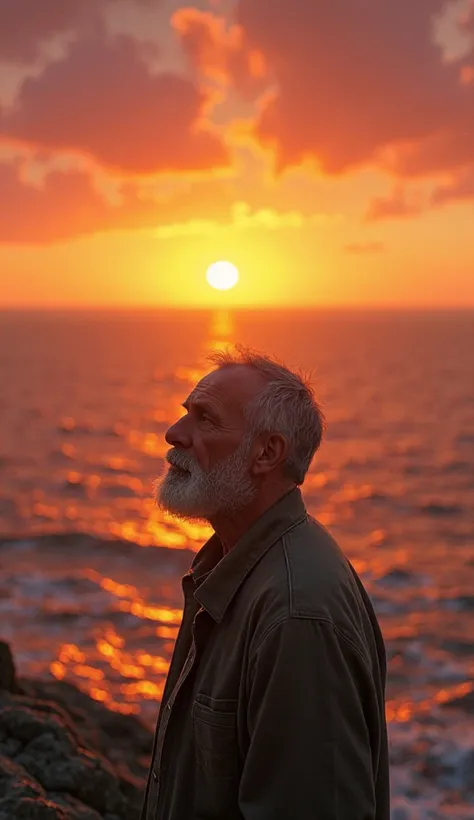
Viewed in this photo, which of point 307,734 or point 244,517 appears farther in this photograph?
point 244,517

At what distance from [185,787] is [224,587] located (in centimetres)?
73

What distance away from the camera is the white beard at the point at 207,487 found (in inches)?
116

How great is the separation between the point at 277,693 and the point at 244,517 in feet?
2.48

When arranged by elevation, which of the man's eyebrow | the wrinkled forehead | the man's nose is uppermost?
the wrinkled forehead

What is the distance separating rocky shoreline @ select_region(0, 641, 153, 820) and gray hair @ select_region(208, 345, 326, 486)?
9.28ft

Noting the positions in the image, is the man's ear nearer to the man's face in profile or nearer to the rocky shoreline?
the man's face in profile

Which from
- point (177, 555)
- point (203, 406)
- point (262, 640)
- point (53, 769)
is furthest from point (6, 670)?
point (177, 555)

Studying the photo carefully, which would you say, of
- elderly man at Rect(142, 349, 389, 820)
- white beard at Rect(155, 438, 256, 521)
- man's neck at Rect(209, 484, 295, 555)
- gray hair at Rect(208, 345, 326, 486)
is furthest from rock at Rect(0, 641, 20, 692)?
gray hair at Rect(208, 345, 326, 486)

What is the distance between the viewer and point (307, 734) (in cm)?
235

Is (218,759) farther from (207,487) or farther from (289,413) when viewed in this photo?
(289,413)

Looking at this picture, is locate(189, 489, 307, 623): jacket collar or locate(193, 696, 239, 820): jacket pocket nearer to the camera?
locate(193, 696, 239, 820): jacket pocket

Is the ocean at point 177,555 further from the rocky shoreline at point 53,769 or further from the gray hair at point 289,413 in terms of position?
the rocky shoreline at point 53,769

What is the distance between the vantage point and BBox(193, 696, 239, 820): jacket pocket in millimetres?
2627

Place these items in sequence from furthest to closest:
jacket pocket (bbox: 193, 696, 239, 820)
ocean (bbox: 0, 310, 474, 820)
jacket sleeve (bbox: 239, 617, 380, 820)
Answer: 1. ocean (bbox: 0, 310, 474, 820)
2. jacket pocket (bbox: 193, 696, 239, 820)
3. jacket sleeve (bbox: 239, 617, 380, 820)
